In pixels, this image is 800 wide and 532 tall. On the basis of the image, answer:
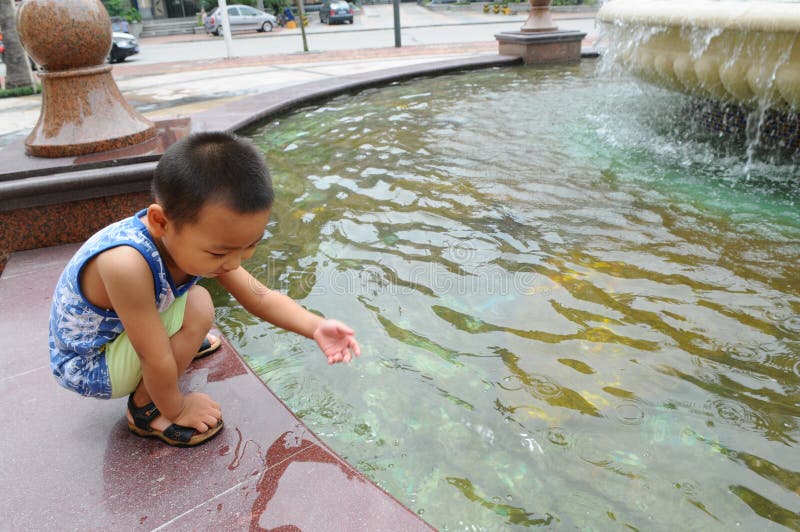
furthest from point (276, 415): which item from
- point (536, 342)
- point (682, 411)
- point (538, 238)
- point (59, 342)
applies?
point (538, 238)

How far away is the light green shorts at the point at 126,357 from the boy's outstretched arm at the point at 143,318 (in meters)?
0.08

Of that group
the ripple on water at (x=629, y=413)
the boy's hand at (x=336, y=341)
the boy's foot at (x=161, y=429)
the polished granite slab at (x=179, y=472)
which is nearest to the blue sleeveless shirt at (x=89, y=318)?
the boy's foot at (x=161, y=429)

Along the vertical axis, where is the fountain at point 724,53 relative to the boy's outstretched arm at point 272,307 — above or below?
above

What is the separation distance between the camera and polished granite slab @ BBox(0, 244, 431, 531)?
1.54 metres

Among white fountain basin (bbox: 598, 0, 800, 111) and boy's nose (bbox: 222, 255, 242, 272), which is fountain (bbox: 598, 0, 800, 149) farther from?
boy's nose (bbox: 222, 255, 242, 272)

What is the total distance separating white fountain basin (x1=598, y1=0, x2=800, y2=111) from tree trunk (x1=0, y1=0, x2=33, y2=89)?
11.8 metres

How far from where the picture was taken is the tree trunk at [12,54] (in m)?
11.2

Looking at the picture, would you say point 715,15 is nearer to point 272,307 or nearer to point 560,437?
point 560,437

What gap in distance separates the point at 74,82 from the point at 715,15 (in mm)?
4466

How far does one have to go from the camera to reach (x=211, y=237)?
152cm

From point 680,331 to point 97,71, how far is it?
3.86m

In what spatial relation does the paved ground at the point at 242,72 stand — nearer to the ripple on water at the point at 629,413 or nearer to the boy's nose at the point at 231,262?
the boy's nose at the point at 231,262

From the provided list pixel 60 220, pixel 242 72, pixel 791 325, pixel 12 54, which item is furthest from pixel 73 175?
pixel 12 54

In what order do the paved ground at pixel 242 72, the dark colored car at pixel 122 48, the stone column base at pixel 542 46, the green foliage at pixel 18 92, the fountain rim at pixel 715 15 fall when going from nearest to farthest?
1. the fountain rim at pixel 715 15
2. the paved ground at pixel 242 72
3. the stone column base at pixel 542 46
4. the green foliage at pixel 18 92
5. the dark colored car at pixel 122 48
